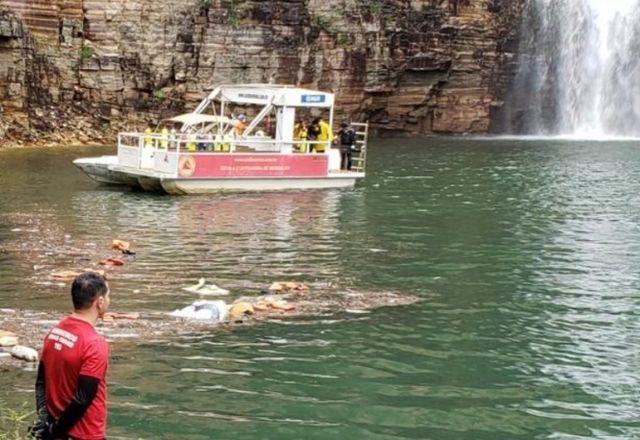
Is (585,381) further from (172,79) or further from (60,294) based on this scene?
(172,79)

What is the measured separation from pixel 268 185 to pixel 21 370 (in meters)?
22.0

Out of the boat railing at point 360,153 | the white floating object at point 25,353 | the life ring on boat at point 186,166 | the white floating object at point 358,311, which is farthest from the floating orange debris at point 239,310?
the boat railing at point 360,153

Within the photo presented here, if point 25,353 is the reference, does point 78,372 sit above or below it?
above

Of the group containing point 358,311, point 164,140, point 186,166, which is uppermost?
point 164,140

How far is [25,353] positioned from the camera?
1243cm

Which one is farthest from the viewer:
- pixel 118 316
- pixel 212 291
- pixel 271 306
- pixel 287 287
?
pixel 287 287

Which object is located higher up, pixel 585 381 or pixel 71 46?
pixel 71 46

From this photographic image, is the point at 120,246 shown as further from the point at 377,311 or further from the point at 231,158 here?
the point at 231,158

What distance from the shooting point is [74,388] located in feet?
22.6

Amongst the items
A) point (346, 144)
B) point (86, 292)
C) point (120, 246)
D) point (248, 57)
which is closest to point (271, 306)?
point (120, 246)

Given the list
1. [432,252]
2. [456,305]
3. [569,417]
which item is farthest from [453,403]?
[432,252]

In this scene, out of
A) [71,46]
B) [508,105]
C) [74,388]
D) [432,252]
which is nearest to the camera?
[74,388]

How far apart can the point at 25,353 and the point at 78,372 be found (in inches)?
237

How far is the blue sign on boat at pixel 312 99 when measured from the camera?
1377 inches
